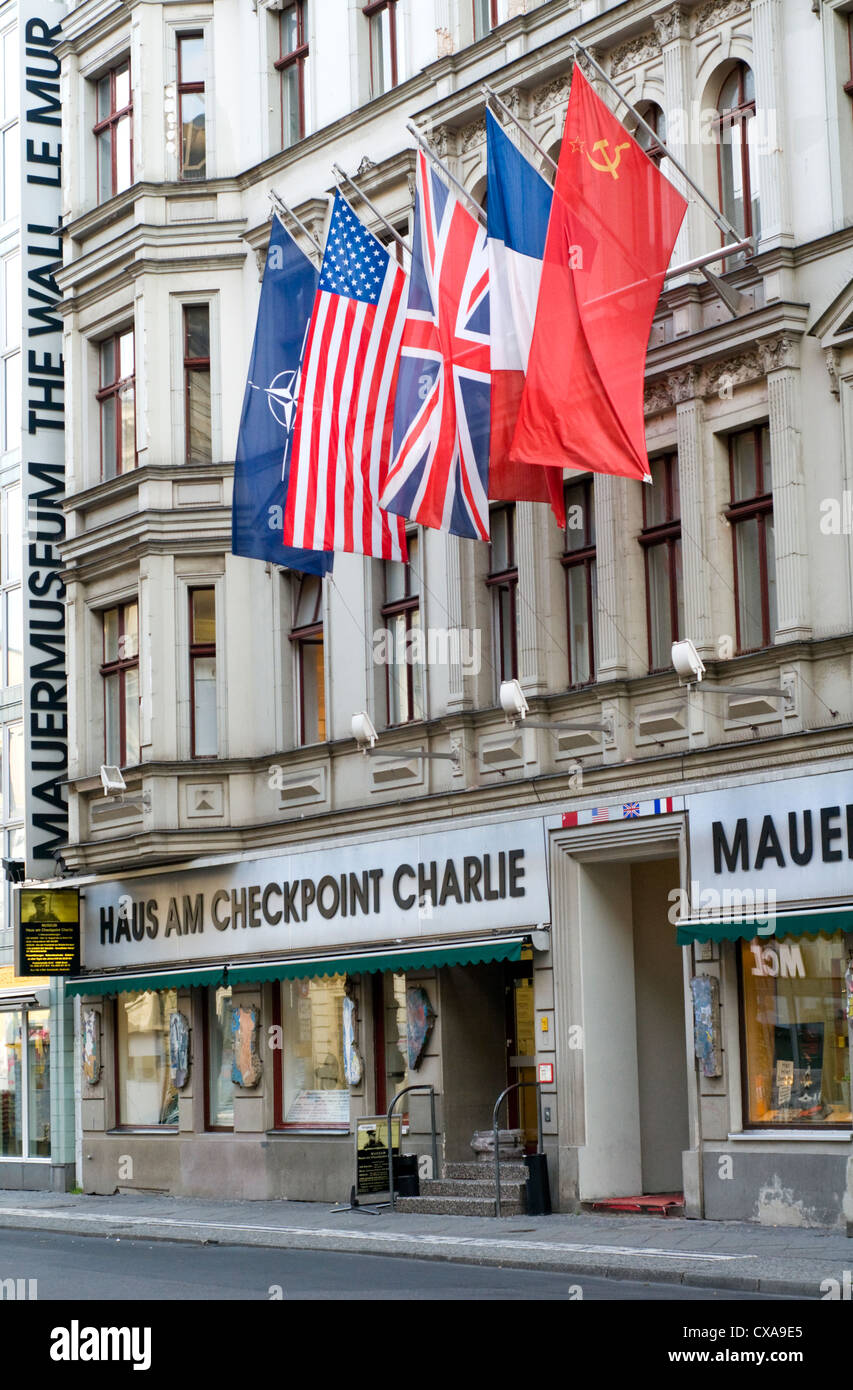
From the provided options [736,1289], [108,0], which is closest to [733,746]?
[736,1289]

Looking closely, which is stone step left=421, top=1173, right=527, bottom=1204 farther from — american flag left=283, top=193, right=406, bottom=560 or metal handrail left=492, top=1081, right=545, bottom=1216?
american flag left=283, top=193, right=406, bottom=560

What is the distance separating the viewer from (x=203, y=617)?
96.0ft

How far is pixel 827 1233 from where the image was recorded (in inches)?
752

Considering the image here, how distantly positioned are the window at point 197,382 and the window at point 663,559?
8708 millimetres

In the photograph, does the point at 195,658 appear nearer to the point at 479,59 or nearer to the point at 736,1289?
the point at 479,59

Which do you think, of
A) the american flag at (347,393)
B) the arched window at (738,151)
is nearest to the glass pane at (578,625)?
the american flag at (347,393)

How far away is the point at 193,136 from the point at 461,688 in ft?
34.3

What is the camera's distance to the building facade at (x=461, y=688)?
67.2 ft

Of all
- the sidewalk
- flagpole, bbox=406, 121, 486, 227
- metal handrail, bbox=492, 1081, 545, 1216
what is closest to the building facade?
metal handrail, bbox=492, 1081, 545, 1216

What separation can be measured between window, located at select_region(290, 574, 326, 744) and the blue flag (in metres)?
3.43

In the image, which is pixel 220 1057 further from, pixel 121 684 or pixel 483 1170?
pixel 483 1170

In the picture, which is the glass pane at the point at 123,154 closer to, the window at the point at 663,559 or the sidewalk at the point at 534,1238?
the window at the point at 663,559

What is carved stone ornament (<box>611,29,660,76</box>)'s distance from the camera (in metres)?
22.7
